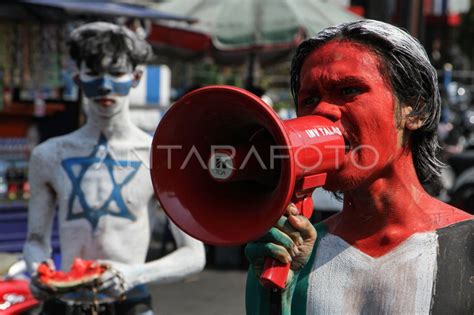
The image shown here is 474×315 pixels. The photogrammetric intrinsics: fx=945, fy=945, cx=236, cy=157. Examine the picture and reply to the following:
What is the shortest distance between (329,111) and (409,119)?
0.21 m

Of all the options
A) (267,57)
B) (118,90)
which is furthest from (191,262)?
(267,57)

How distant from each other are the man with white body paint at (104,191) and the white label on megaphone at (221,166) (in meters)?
1.81

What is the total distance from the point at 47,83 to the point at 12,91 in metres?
0.35

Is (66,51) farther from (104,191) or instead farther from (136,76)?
(104,191)

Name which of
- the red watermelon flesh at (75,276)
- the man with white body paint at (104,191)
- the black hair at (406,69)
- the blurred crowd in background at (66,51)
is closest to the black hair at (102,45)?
the man with white body paint at (104,191)

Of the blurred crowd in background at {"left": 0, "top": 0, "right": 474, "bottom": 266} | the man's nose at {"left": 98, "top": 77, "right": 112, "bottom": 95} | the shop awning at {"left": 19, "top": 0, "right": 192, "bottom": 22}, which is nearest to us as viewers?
the man's nose at {"left": 98, "top": 77, "right": 112, "bottom": 95}

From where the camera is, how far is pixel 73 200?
154 inches

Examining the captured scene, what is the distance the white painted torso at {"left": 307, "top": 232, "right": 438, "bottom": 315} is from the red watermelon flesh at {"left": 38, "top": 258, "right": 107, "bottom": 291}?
155cm

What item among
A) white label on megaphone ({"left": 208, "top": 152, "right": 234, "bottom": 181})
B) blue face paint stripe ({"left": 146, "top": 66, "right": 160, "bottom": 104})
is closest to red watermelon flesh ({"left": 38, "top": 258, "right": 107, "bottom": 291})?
white label on megaphone ({"left": 208, "top": 152, "right": 234, "bottom": 181})

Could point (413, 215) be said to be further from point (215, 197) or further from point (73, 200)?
point (73, 200)

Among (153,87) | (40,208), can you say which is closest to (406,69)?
(40,208)

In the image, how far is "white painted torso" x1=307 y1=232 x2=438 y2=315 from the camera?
2.09m

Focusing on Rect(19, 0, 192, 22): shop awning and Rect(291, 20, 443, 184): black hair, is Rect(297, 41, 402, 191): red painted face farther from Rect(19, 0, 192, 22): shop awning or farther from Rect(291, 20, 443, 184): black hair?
Rect(19, 0, 192, 22): shop awning

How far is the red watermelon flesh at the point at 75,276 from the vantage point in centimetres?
357
